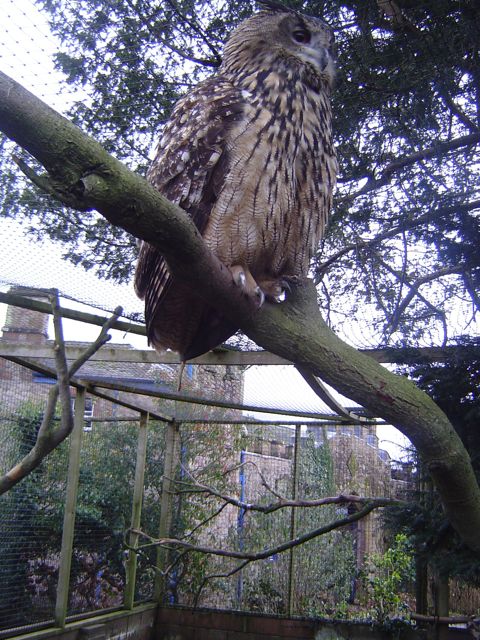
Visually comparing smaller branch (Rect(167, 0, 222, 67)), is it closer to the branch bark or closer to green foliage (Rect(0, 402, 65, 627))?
the branch bark

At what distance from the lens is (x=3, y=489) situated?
2072mm

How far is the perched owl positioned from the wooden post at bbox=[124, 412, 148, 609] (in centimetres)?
316

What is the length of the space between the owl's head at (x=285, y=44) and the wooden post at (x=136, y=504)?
3569 millimetres

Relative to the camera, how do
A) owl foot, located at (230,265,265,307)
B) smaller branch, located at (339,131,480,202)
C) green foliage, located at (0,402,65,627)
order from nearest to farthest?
owl foot, located at (230,265,265,307), smaller branch, located at (339,131,480,202), green foliage, located at (0,402,65,627)

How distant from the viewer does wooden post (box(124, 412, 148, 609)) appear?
16.6ft

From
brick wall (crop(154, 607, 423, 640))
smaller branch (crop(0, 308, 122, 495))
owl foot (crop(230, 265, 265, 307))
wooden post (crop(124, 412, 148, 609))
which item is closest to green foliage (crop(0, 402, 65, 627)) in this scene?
wooden post (crop(124, 412, 148, 609))

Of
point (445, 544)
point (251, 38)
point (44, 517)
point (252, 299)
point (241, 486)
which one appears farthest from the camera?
point (241, 486)

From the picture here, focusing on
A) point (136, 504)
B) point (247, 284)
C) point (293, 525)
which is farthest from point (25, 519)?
point (247, 284)

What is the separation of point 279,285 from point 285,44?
947 mm

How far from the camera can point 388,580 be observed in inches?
195

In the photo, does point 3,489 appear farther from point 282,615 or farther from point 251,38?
point 282,615

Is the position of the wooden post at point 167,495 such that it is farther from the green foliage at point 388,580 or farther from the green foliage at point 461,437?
the green foliage at point 461,437

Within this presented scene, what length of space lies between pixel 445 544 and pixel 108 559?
10.5 ft

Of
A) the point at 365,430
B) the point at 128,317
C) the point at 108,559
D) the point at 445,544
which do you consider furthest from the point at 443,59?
the point at 108,559
